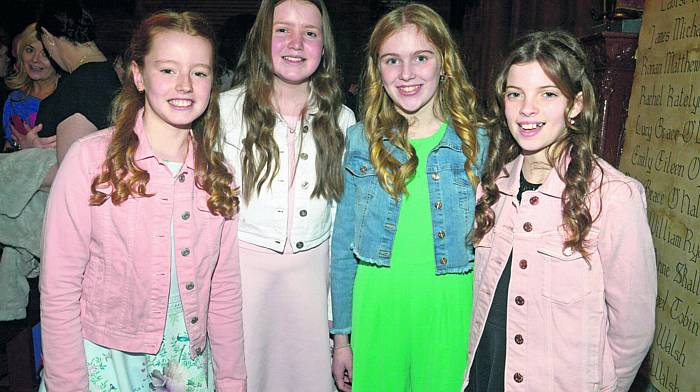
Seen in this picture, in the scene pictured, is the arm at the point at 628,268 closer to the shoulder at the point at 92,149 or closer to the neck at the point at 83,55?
the shoulder at the point at 92,149

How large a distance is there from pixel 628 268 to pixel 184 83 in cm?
145

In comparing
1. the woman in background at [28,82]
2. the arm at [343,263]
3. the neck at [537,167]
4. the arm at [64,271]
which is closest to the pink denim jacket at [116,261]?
the arm at [64,271]

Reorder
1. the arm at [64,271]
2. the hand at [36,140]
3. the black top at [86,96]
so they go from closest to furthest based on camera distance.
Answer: the arm at [64,271] → the black top at [86,96] → the hand at [36,140]

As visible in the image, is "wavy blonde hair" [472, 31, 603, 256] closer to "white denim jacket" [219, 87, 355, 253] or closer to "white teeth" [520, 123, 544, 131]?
"white teeth" [520, 123, 544, 131]

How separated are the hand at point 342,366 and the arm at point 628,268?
100 centimetres

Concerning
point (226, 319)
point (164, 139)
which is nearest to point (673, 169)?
point (226, 319)

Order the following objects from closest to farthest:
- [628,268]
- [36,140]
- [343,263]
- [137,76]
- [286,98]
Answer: [628,268] → [137,76] → [343,263] → [286,98] → [36,140]

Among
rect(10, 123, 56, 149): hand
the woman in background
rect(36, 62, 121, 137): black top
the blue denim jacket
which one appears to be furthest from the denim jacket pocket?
the woman in background

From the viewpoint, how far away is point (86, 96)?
267cm

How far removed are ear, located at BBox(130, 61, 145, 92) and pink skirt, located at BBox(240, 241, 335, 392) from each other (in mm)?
694

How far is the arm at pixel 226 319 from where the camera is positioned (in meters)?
2.08

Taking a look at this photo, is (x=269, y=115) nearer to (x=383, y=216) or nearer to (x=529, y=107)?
(x=383, y=216)

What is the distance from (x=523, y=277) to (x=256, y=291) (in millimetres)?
1008

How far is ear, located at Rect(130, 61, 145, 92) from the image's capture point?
2.01 m
